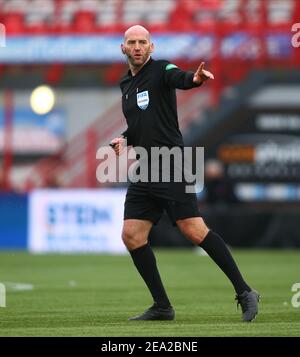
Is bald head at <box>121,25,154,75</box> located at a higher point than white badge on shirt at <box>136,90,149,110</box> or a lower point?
higher

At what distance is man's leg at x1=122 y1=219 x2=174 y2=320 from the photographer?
28.8ft

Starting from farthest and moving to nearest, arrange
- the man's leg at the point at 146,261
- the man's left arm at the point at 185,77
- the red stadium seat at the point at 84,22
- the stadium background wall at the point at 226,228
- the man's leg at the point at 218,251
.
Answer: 1. the red stadium seat at the point at 84,22
2. the stadium background wall at the point at 226,228
3. the man's leg at the point at 146,261
4. the man's leg at the point at 218,251
5. the man's left arm at the point at 185,77

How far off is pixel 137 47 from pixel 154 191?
3.72 ft

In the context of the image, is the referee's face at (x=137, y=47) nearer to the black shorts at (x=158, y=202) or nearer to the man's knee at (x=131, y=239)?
the black shorts at (x=158, y=202)

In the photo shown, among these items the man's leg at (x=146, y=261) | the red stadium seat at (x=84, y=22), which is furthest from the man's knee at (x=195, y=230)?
the red stadium seat at (x=84, y=22)

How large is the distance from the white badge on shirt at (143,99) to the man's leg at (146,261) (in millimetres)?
908

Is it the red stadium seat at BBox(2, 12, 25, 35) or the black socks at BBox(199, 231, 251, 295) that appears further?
the red stadium seat at BBox(2, 12, 25, 35)

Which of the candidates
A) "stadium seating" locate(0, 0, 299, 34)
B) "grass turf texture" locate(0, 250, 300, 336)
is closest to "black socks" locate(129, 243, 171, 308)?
"grass turf texture" locate(0, 250, 300, 336)

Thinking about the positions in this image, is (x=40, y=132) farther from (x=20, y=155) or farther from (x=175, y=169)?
(x=175, y=169)

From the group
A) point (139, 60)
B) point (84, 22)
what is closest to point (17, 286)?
point (139, 60)

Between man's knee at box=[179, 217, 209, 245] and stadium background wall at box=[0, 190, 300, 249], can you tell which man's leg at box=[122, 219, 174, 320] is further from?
stadium background wall at box=[0, 190, 300, 249]

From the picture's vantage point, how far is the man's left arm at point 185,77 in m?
7.95

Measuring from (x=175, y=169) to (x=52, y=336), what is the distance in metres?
1.90

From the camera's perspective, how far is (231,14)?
24641 mm
